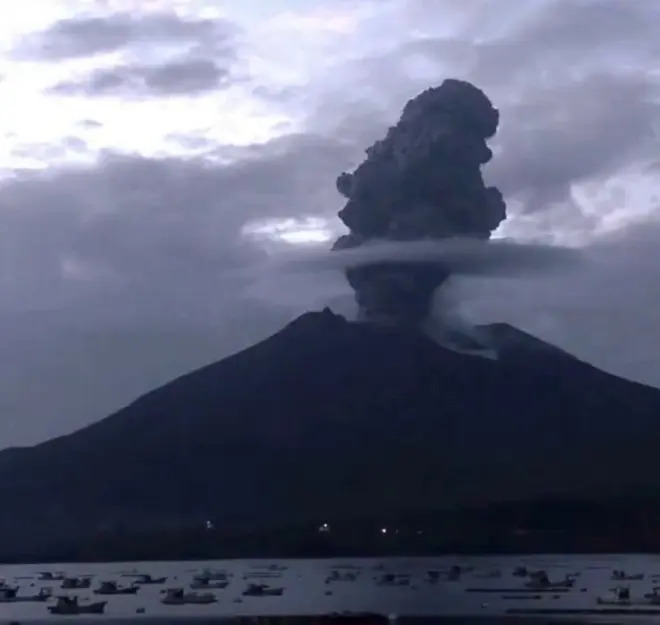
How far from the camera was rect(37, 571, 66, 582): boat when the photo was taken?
349 feet

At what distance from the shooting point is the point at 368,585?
296ft

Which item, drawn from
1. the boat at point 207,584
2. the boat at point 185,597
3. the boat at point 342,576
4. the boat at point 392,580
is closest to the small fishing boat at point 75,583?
the boat at point 207,584

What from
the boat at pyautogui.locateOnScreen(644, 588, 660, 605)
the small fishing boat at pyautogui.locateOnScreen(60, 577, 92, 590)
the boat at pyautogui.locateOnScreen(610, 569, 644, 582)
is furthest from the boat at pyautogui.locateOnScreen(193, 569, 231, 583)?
the boat at pyautogui.locateOnScreen(644, 588, 660, 605)

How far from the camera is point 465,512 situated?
142750mm

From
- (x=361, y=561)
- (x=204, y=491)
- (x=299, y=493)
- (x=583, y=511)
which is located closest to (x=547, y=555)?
(x=583, y=511)

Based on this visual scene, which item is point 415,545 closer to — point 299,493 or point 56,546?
point 299,493

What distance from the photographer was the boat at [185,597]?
82562 mm

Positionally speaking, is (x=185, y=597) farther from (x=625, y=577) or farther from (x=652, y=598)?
(x=625, y=577)

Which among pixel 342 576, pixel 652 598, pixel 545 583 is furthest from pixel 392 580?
pixel 652 598

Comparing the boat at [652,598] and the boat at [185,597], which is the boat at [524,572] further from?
the boat at [185,597]

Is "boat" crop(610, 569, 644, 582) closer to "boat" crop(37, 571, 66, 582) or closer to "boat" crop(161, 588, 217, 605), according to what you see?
"boat" crop(161, 588, 217, 605)

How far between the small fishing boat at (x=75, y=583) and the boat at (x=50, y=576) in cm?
98

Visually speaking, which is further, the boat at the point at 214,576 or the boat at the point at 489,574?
the boat at the point at 214,576

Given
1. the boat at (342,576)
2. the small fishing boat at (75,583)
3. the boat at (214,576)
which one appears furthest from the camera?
the boat at (214,576)
